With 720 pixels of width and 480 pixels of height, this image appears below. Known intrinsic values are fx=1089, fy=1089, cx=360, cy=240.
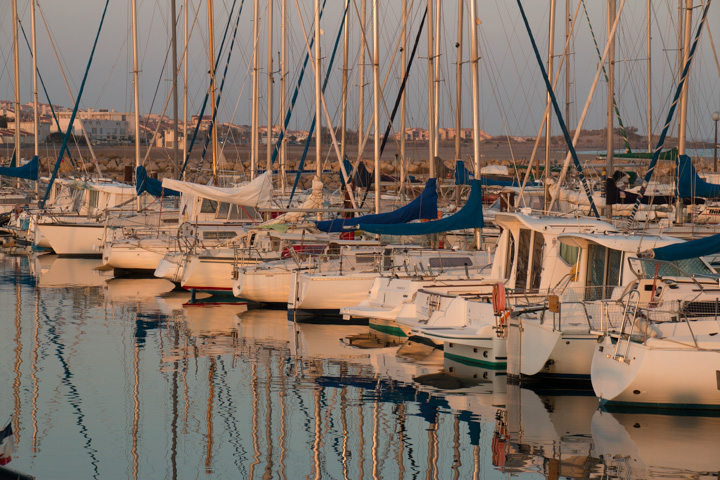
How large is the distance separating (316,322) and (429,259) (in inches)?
96.3

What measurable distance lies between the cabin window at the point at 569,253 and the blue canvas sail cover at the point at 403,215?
14.8ft

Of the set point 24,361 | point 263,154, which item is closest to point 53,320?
point 24,361

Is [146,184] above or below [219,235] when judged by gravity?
above

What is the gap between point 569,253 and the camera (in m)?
16.4

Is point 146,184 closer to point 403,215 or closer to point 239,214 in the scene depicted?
point 239,214

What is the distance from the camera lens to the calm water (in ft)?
36.0

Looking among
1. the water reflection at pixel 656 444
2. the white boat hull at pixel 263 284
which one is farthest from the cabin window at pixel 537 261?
the white boat hull at pixel 263 284

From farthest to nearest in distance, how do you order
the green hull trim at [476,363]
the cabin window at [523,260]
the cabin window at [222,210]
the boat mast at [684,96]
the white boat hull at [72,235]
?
the white boat hull at [72,235] → the cabin window at [222,210] → the boat mast at [684,96] → the cabin window at [523,260] → the green hull trim at [476,363]

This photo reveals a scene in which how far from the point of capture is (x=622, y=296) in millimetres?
13664

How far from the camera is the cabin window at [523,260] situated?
17.5 metres

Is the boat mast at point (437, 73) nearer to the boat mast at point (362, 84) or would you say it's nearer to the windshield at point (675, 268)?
the boat mast at point (362, 84)

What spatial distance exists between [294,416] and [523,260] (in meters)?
5.95

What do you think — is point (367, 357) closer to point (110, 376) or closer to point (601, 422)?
point (110, 376)

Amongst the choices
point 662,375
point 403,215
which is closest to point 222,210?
point 403,215
